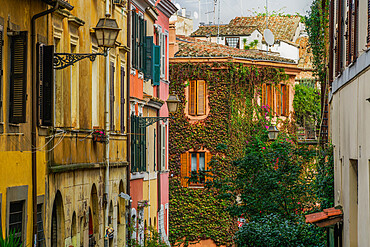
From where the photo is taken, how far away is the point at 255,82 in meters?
44.2

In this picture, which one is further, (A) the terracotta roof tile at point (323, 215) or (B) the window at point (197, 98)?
(B) the window at point (197, 98)

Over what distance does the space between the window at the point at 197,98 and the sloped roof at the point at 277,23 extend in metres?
27.6

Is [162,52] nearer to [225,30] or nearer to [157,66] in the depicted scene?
[157,66]

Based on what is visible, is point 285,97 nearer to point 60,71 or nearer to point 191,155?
point 191,155

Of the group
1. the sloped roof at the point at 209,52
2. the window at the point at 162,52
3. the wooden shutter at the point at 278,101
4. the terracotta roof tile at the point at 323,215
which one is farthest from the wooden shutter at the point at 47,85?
the wooden shutter at the point at 278,101

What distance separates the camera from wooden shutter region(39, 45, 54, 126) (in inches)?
596

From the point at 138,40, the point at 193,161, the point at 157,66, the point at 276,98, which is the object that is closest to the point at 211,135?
the point at 193,161

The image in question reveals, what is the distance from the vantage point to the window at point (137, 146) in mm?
27734

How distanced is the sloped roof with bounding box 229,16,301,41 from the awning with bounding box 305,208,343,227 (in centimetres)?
5216

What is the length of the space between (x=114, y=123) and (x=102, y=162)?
2371mm

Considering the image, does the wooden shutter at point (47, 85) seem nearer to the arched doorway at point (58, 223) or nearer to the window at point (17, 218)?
the window at point (17, 218)

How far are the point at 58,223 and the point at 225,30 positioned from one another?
52.7 m

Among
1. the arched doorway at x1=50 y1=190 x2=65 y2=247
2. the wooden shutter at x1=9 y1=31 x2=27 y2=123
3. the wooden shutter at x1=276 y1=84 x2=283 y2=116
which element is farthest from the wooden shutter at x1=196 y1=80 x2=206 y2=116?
the wooden shutter at x1=9 y1=31 x2=27 y2=123

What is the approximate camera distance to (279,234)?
81.7 ft
